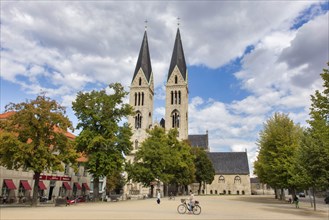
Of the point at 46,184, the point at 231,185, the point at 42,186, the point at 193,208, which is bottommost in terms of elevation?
the point at 193,208

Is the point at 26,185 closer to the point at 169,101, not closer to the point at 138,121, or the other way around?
the point at 138,121

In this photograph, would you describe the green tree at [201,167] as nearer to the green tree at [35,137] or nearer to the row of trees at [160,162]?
the row of trees at [160,162]

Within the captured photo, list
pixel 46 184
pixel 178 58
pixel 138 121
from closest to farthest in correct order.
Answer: pixel 46 184 → pixel 138 121 → pixel 178 58

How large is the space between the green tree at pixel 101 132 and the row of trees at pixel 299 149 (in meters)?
19.3

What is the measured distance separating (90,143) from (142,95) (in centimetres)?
5876

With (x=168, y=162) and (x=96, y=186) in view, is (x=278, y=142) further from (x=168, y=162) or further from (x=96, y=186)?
(x=96, y=186)

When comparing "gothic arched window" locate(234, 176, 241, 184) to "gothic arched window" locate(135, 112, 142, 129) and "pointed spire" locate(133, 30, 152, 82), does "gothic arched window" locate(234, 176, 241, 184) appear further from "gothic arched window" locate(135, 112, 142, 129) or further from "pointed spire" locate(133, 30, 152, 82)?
"pointed spire" locate(133, 30, 152, 82)

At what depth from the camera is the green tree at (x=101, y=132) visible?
39.3 metres

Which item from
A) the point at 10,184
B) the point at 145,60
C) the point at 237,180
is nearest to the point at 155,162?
the point at 10,184

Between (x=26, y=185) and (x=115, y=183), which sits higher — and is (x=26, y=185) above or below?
below

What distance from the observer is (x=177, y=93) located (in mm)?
97688

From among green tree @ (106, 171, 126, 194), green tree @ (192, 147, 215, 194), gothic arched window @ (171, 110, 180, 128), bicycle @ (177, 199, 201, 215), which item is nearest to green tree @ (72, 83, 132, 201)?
bicycle @ (177, 199, 201, 215)

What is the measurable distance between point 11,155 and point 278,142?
31.2 m

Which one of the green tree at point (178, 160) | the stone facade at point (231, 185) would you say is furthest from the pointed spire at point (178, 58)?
the stone facade at point (231, 185)
